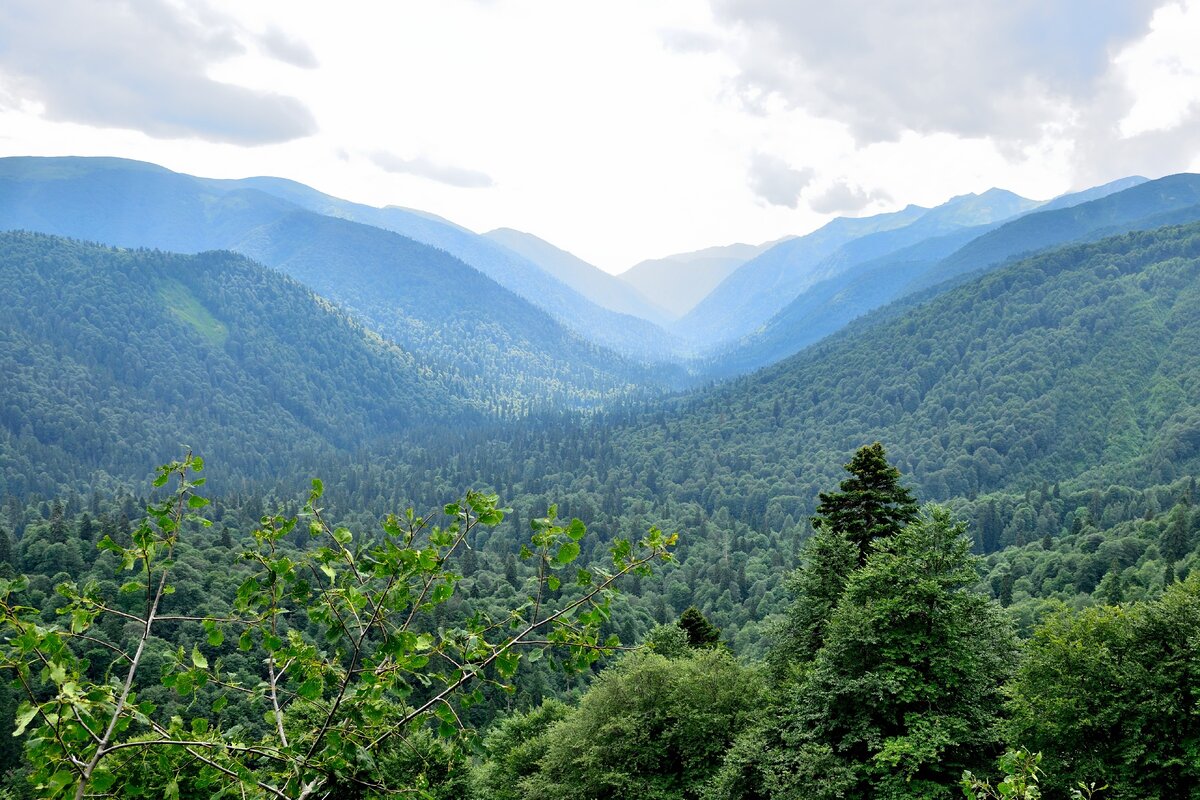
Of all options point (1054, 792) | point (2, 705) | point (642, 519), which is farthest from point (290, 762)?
point (642, 519)

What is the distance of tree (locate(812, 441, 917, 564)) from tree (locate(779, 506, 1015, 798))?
7.94 metres

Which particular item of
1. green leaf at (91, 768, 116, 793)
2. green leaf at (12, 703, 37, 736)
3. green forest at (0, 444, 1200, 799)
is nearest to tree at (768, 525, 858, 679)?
green forest at (0, 444, 1200, 799)

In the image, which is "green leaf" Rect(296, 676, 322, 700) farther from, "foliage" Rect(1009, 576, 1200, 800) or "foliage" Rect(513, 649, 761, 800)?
"foliage" Rect(513, 649, 761, 800)

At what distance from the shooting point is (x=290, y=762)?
22.6 ft

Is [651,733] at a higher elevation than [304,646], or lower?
lower

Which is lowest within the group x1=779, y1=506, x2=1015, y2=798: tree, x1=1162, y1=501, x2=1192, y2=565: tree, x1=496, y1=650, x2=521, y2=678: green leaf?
x1=1162, y1=501, x2=1192, y2=565: tree

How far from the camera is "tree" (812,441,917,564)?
37781mm

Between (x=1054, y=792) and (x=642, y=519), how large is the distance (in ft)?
542

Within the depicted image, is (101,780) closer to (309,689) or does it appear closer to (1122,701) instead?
(309,689)

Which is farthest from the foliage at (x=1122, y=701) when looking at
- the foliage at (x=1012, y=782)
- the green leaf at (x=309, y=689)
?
the green leaf at (x=309, y=689)

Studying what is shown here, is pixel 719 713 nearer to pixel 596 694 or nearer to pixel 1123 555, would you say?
pixel 596 694

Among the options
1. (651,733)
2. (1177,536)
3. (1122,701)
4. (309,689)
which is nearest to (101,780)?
(309,689)

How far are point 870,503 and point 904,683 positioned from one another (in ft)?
43.1

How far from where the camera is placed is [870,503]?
38531mm
